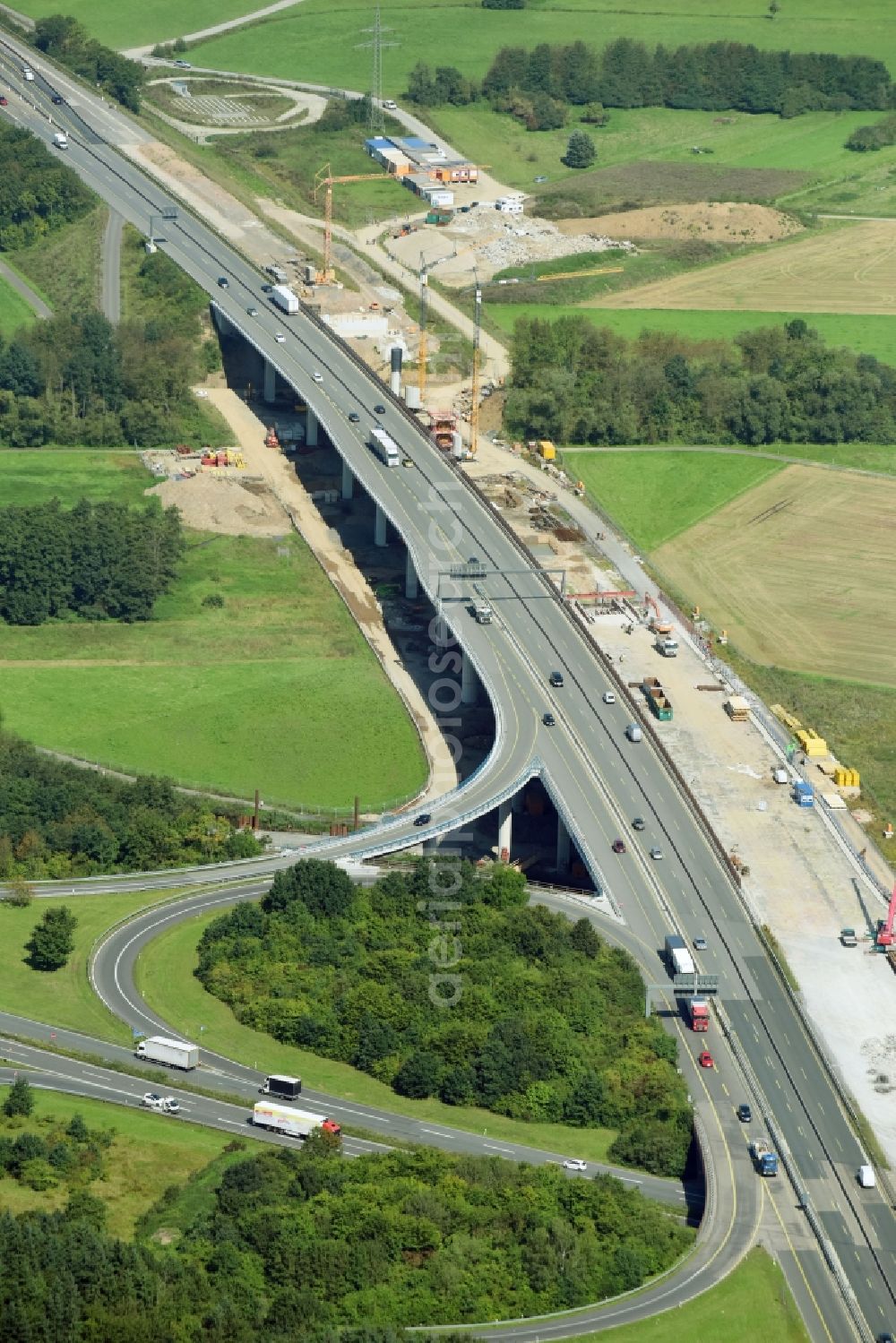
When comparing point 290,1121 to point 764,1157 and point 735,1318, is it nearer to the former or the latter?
point 764,1157

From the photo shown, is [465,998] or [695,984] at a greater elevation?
[465,998]

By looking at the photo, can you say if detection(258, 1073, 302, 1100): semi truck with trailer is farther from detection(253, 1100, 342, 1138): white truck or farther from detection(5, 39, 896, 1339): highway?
detection(5, 39, 896, 1339): highway

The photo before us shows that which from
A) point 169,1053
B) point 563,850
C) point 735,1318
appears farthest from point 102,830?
point 735,1318

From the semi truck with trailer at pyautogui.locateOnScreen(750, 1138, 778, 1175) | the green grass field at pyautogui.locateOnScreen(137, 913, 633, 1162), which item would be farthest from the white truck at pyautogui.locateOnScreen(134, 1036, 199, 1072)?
the semi truck with trailer at pyautogui.locateOnScreen(750, 1138, 778, 1175)

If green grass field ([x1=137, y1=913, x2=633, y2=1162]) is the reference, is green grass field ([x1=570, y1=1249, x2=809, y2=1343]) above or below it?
above

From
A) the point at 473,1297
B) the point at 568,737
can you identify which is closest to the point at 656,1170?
the point at 473,1297

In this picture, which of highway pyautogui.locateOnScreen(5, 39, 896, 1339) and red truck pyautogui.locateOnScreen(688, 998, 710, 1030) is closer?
highway pyautogui.locateOnScreen(5, 39, 896, 1339)
